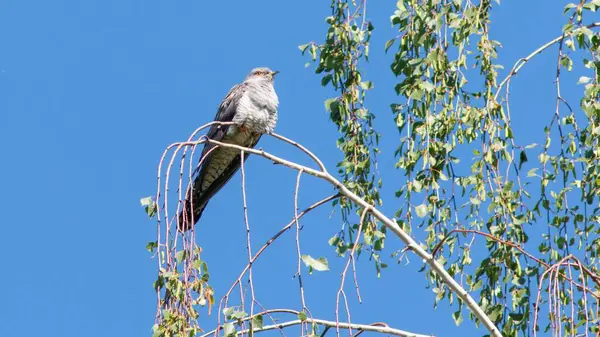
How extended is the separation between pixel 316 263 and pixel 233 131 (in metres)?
3.18

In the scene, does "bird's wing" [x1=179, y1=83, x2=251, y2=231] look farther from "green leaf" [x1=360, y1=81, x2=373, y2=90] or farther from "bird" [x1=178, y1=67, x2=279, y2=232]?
"green leaf" [x1=360, y1=81, x2=373, y2=90]

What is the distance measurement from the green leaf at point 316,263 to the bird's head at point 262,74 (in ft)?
12.4

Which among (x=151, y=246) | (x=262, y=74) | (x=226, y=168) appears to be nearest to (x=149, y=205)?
(x=151, y=246)

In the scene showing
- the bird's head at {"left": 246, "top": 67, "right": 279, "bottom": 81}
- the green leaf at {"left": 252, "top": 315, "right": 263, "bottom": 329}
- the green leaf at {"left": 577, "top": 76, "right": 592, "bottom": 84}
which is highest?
the bird's head at {"left": 246, "top": 67, "right": 279, "bottom": 81}

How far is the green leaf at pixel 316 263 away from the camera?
9.56 feet

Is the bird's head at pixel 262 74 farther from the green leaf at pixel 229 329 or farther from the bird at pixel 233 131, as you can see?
the green leaf at pixel 229 329

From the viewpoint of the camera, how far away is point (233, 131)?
6.04 meters

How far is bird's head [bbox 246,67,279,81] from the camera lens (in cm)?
665

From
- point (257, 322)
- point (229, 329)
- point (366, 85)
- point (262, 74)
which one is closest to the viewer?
point (229, 329)

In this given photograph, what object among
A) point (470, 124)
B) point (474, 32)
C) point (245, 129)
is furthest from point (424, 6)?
point (245, 129)

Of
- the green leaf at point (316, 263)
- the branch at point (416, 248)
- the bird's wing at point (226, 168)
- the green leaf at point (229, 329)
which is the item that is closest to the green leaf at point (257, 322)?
the green leaf at point (229, 329)

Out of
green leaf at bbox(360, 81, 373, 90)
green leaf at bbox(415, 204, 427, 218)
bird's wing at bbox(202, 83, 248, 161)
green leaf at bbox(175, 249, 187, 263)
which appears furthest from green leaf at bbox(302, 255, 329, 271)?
bird's wing at bbox(202, 83, 248, 161)

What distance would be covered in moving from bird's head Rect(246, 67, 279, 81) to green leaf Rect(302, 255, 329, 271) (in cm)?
377

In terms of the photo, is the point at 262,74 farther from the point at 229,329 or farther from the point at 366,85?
the point at 229,329
